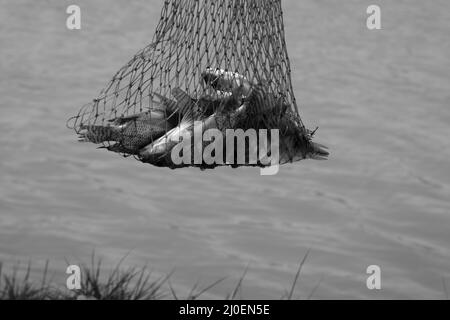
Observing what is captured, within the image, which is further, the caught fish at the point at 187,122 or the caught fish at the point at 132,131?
the caught fish at the point at 132,131

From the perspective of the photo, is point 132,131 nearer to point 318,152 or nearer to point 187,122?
point 187,122

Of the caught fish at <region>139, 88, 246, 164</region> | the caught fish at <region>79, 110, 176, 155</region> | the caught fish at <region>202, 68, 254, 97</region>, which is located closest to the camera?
the caught fish at <region>139, 88, 246, 164</region>

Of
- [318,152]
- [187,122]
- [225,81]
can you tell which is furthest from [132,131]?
[318,152]

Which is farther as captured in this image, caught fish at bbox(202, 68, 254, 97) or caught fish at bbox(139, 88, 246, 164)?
caught fish at bbox(202, 68, 254, 97)

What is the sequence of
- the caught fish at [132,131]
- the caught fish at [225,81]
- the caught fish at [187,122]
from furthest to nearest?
the caught fish at [225,81] < the caught fish at [132,131] < the caught fish at [187,122]

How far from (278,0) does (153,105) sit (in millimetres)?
1668

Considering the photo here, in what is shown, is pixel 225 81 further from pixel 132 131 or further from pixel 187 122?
pixel 132 131

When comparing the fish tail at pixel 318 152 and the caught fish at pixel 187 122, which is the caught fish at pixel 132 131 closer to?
the caught fish at pixel 187 122

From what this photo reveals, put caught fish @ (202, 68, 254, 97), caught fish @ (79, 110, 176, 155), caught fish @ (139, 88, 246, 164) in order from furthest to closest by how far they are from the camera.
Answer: caught fish @ (202, 68, 254, 97) → caught fish @ (79, 110, 176, 155) → caught fish @ (139, 88, 246, 164)

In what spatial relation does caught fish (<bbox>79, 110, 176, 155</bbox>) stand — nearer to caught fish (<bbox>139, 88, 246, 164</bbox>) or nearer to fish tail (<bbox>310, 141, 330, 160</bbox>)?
caught fish (<bbox>139, 88, 246, 164</bbox>)

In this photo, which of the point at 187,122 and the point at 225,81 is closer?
the point at 187,122

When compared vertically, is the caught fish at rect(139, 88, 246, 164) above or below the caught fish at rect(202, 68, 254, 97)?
below

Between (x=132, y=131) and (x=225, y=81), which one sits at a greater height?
(x=225, y=81)
